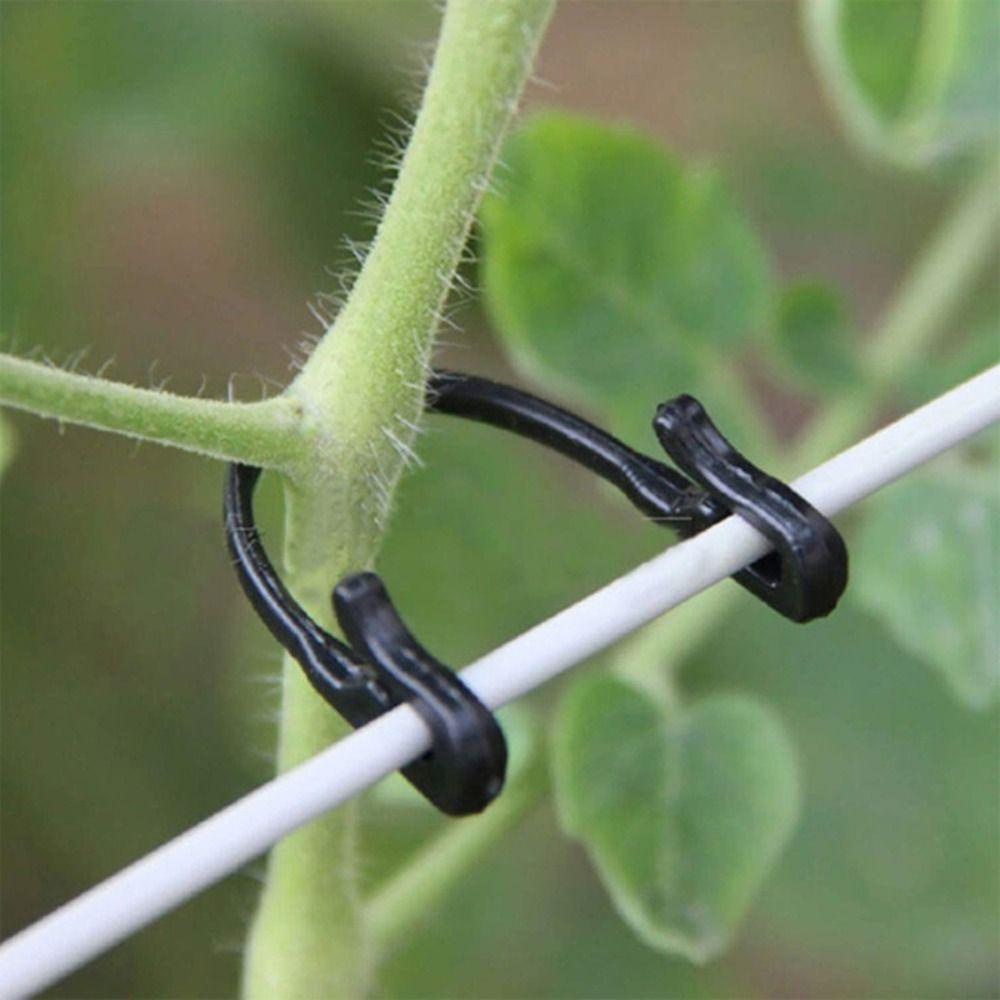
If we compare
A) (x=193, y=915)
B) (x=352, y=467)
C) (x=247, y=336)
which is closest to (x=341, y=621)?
(x=352, y=467)

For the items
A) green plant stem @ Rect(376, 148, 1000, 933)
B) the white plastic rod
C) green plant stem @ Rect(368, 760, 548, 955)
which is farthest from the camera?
green plant stem @ Rect(376, 148, 1000, 933)

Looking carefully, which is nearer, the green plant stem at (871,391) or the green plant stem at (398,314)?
the green plant stem at (398,314)

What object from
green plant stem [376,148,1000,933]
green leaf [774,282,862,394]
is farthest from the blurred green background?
green leaf [774,282,862,394]

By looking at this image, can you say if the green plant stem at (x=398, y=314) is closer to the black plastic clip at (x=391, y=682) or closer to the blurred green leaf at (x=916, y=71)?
the black plastic clip at (x=391, y=682)

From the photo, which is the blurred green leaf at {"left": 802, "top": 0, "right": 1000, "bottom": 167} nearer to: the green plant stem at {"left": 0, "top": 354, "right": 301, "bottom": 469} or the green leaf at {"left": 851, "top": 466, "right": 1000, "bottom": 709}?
the green leaf at {"left": 851, "top": 466, "right": 1000, "bottom": 709}

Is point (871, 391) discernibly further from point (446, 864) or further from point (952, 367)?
point (446, 864)

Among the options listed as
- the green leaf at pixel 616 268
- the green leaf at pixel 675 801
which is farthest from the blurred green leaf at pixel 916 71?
the green leaf at pixel 675 801
